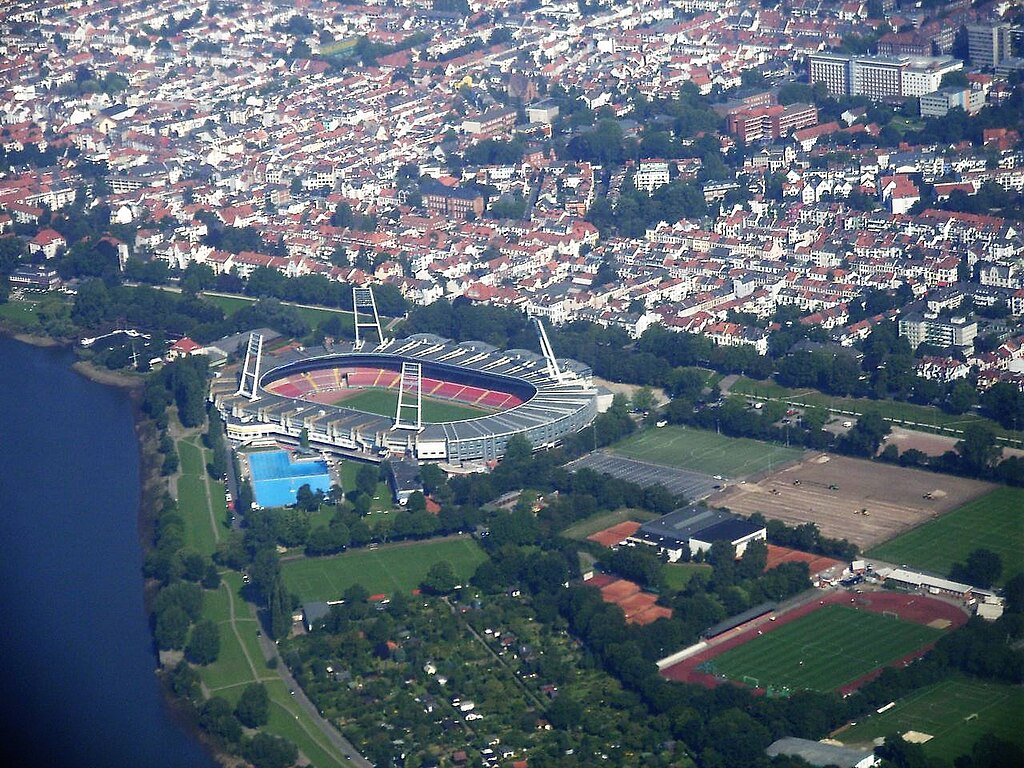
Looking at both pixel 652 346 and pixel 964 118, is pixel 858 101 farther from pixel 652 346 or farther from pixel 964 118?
pixel 652 346

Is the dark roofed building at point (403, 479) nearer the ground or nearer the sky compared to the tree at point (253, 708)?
nearer the sky

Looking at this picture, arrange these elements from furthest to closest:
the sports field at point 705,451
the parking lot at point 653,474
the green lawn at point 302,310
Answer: the green lawn at point 302,310
the sports field at point 705,451
the parking lot at point 653,474

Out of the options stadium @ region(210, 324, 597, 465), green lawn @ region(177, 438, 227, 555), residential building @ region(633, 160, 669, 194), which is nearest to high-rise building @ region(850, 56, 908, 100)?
residential building @ region(633, 160, 669, 194)

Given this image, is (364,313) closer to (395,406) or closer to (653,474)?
(395,406)

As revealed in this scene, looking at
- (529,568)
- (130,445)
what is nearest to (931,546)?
(529,568)

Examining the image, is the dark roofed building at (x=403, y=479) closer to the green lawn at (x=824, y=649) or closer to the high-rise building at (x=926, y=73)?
the green lawn at (x=824, y=649)

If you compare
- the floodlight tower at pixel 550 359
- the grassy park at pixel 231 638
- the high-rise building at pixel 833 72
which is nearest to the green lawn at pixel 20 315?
the grassy park at pixel 231 638
